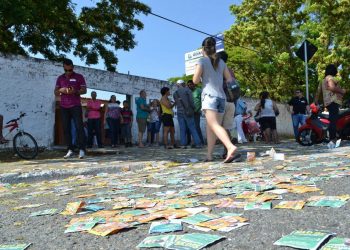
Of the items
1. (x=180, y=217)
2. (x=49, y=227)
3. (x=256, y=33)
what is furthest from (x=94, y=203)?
(x=256, y=33)

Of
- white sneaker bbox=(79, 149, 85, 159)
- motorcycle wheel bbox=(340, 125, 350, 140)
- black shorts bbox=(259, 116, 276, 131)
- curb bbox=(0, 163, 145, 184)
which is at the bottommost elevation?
curb bbox=(0, 163, 145, 184)

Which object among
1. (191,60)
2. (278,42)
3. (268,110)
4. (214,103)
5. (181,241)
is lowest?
(181,241)

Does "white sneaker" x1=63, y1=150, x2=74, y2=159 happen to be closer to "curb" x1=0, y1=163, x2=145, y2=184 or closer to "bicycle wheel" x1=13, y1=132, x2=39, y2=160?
"bicycle wheel" x1=13, y1=132, x2=39, y2=160

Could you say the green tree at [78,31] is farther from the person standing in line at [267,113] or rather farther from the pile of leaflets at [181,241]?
the pile of leaflets at [181,241]

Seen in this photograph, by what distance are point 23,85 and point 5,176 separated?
638 cm

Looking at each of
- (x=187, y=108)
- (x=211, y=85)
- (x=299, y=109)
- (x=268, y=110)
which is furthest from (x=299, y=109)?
(x=211, y=85)

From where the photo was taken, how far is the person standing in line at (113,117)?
41.2 ft

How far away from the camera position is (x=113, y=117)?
12.6m

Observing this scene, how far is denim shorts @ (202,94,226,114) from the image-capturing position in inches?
237

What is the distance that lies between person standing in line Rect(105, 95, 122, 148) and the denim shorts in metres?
6.78

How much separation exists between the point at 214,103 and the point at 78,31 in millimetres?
14055

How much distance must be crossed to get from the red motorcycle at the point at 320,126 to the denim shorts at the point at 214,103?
433 cm

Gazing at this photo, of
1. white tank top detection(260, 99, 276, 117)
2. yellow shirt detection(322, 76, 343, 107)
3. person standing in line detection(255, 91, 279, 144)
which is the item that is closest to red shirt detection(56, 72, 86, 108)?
yellow shirt detection(322, 76, 343, 107)

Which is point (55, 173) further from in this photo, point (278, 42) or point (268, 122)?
point (278, 42)
